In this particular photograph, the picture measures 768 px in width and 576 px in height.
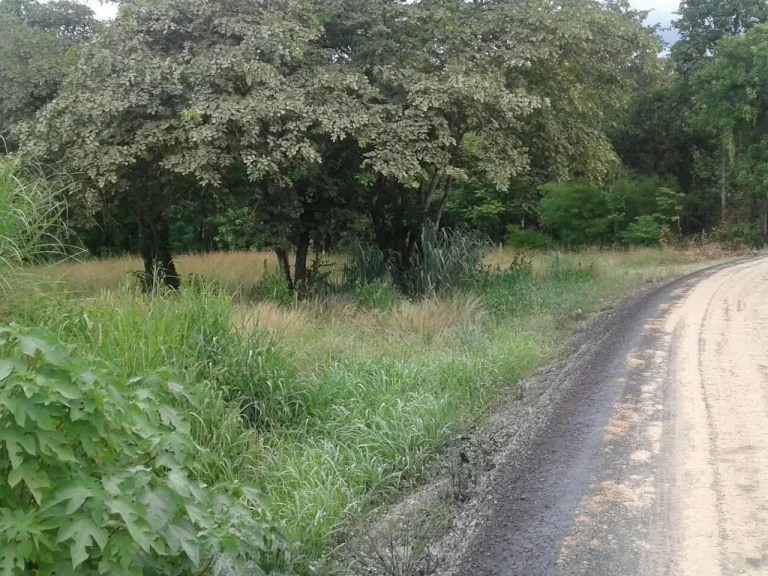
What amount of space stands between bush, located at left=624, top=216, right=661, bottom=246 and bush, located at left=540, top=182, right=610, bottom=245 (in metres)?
1.17

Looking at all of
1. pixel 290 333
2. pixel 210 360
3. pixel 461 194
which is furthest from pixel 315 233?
pixel 461 194

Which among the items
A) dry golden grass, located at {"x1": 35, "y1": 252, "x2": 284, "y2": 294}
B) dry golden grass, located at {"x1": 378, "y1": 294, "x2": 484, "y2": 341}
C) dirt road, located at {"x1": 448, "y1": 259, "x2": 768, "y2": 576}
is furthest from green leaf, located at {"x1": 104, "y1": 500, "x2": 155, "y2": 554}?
dry golden grass, located at {"x1": 378, "y1": 294, "x2": 484, "y2": 341}

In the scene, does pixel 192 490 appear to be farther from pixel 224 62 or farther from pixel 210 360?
pixel 224 62

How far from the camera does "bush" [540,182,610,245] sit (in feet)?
90.8

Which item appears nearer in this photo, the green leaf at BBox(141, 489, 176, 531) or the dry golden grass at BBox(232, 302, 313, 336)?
the green leaf at BBox(141, 489, 176, 531)

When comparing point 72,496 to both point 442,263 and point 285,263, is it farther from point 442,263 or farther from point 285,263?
point 285,263

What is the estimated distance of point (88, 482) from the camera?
267 centimetres

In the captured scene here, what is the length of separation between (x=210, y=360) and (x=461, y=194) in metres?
24.1

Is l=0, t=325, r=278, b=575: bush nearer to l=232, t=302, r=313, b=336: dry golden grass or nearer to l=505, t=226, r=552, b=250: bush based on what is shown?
l=232, t=302, r=313, b=336: dry golden grass

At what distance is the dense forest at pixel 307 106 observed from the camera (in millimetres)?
10219

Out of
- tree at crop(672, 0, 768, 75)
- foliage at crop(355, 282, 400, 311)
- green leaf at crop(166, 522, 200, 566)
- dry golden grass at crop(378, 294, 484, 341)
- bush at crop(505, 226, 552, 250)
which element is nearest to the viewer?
green leaf at crop(166, 522, 200, 566)

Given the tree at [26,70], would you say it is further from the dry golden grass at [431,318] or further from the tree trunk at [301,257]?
the dry golden grass at [431,318]

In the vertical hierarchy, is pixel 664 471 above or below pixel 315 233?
below

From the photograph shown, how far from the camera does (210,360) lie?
5750mm
